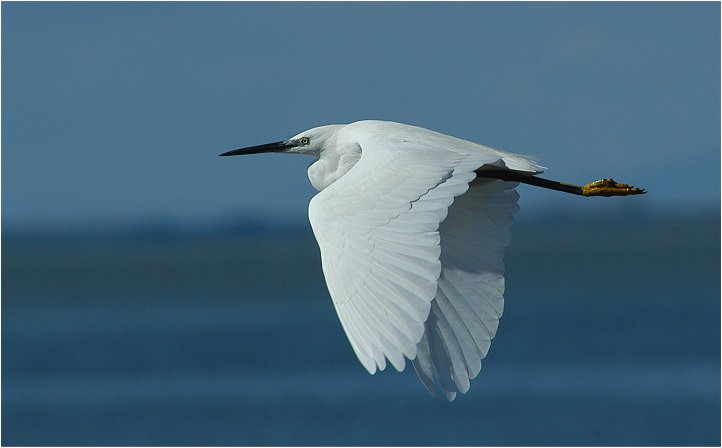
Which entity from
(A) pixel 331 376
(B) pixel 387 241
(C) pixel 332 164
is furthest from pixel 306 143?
(A) pixel 331 376

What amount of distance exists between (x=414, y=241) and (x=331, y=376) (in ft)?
31.5

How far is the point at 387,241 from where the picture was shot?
211 inches

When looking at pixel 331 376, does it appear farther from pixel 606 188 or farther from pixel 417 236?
pixel 417 236

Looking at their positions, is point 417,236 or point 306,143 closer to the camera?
point 417,236

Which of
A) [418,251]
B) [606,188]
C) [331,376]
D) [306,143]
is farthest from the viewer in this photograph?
[331,376]

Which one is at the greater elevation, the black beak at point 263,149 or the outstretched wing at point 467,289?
the black beak at point 263,149

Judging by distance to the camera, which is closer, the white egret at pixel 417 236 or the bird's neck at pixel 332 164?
the white egret at pixel 417 236

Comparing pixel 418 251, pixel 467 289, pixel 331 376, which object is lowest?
pixel 331 376

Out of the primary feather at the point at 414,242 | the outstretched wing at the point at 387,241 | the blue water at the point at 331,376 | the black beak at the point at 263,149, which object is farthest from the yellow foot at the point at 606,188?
the blue water at the point at 331,376

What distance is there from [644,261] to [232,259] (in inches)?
687

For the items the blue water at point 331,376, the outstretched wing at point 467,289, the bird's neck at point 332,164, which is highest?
the bird's neck at point 332,164

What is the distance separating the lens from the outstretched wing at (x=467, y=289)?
611cm

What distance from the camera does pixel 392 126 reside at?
6.84m

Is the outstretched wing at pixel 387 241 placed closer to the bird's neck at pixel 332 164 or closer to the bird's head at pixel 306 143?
the bird's neck at pixel 332 164
